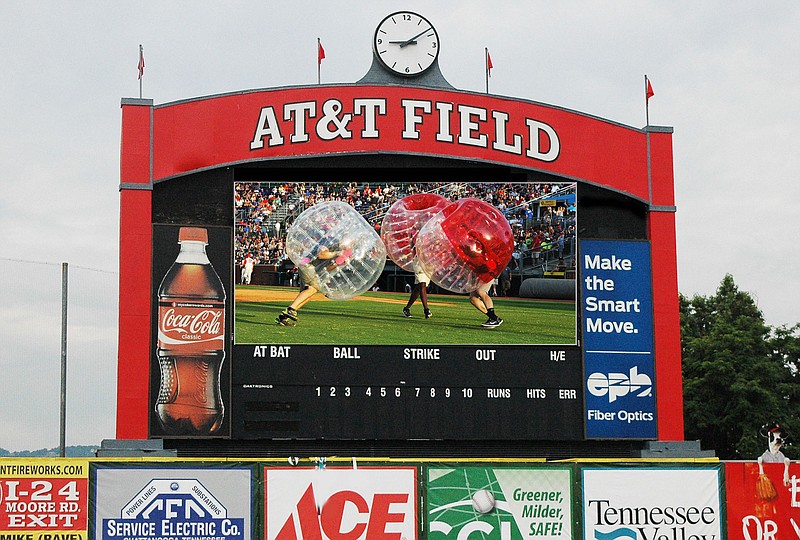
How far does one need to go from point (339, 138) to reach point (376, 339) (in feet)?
9.91

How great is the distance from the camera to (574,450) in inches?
643

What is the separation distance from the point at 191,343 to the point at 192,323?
0.91ft

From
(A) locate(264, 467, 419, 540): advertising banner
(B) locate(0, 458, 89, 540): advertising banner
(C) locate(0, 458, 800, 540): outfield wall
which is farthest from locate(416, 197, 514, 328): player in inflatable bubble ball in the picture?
(B) locate(0, 458, 89, 540): advertising banner

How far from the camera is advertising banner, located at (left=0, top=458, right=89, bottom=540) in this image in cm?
1248

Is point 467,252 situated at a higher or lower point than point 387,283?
higher

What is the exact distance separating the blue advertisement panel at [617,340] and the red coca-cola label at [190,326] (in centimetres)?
519

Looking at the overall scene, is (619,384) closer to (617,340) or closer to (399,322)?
(617,340)

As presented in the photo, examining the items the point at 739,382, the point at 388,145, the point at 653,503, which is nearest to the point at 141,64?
the point at 388,145

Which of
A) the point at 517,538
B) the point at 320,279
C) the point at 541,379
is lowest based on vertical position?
the point at 517,538

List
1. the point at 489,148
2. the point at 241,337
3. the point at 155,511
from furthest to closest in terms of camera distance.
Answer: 1. the point at 489,148
2. the point at 241,337
3. the point at 155,511

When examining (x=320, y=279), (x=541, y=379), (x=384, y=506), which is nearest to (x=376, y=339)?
(x=320, y=279)

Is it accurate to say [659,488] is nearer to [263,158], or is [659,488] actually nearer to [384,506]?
[384,506]

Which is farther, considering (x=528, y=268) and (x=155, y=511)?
(x=528, y=268)

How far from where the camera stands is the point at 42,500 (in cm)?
1251
